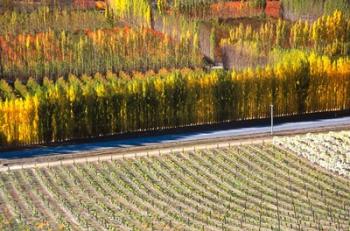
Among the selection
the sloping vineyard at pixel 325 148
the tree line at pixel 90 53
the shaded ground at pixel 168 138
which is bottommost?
the shaded ground at pixel 168 138

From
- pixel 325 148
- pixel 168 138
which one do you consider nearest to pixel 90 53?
pixel 168 138

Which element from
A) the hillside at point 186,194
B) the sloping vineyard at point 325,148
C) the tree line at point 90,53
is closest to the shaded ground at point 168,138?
the sloping vineyard at point 325,148

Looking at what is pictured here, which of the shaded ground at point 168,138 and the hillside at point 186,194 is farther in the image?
the shaded ground at point 168,138

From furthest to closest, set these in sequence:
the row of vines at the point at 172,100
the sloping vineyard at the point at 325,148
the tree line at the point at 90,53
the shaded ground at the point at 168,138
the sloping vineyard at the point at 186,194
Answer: the tree line at the point at 90,53, the row of vines at the point at 172,100, the shaded ground at the point at 168,138, the sloping vineyard at the point at 325,148, the sloping vineyard at the point at 186,194

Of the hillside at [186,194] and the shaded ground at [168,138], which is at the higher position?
the hillside at [186,194]

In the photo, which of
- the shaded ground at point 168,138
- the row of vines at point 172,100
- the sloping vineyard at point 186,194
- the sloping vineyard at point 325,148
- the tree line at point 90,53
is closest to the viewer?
the sloping vineyard at point 186,194

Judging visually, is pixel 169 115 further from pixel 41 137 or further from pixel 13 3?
pixel 13 3

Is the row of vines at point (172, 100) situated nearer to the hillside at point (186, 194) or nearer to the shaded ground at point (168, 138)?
the shaded ground at point (168, 138)
